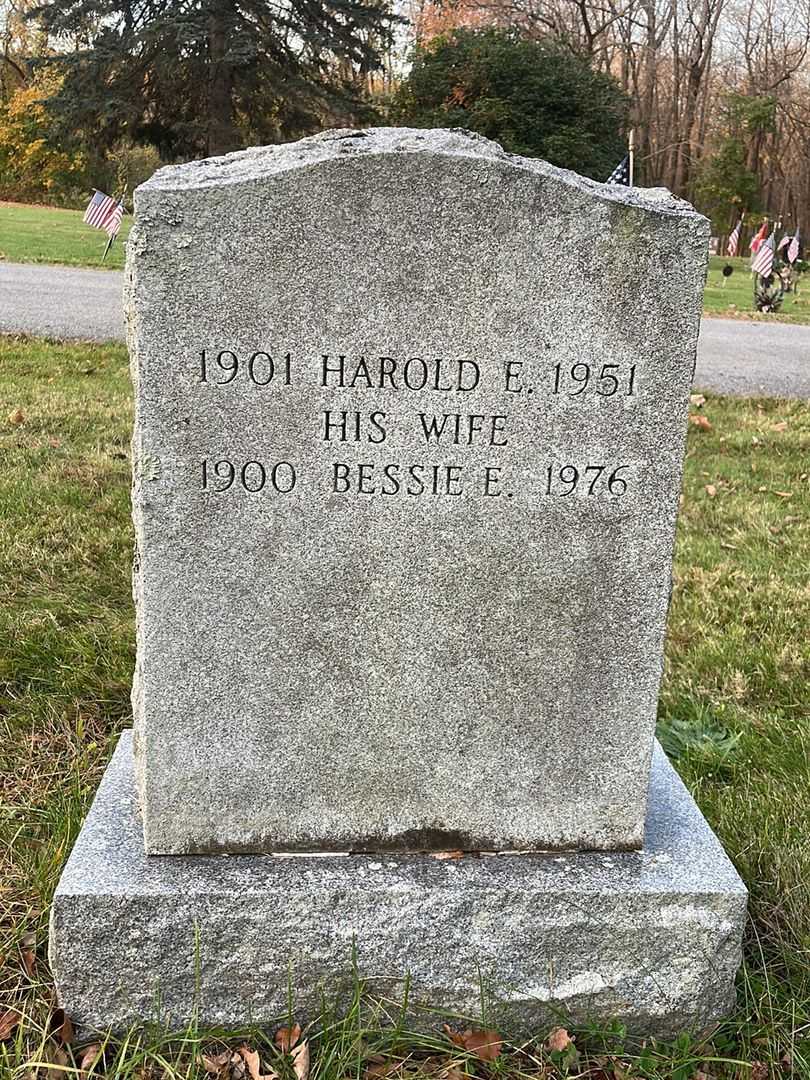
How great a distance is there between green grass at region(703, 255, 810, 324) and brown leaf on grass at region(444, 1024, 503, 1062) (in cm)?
1164

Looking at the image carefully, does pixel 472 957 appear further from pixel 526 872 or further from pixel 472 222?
pixel 472 222

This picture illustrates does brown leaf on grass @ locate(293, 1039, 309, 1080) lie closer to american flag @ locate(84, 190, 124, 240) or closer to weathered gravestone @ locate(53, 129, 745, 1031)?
weathered gravestone @ locate(53, 129, 745, 1031)

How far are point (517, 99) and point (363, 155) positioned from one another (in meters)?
18.5

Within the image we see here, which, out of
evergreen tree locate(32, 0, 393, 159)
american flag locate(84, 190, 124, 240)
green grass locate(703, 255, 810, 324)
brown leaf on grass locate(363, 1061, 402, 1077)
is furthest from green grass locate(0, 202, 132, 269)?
brown leaf on grass locate(363, 1061, 402, 1077)

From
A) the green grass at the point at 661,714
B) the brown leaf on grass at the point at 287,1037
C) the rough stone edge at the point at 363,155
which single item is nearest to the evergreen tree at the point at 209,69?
the green grass at the point at 661,714

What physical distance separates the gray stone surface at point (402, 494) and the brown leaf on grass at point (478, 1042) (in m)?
0.39

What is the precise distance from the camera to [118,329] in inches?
420

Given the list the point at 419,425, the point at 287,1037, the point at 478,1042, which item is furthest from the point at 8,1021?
the point at 419,425

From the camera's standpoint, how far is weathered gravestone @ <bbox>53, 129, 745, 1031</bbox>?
2.01 metres

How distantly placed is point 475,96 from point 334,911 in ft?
64.0

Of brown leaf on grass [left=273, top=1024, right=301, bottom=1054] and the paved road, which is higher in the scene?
the paved road

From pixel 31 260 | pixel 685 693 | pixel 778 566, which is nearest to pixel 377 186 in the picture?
pixel 685 693

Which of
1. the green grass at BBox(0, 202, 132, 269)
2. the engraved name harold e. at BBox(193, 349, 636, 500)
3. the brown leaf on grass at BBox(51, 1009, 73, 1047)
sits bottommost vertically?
the brown leaf on grass at BBox(51, 1009, 73, 1047)

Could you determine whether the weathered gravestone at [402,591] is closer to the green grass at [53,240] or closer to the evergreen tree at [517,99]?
the green grass at [53,240]
